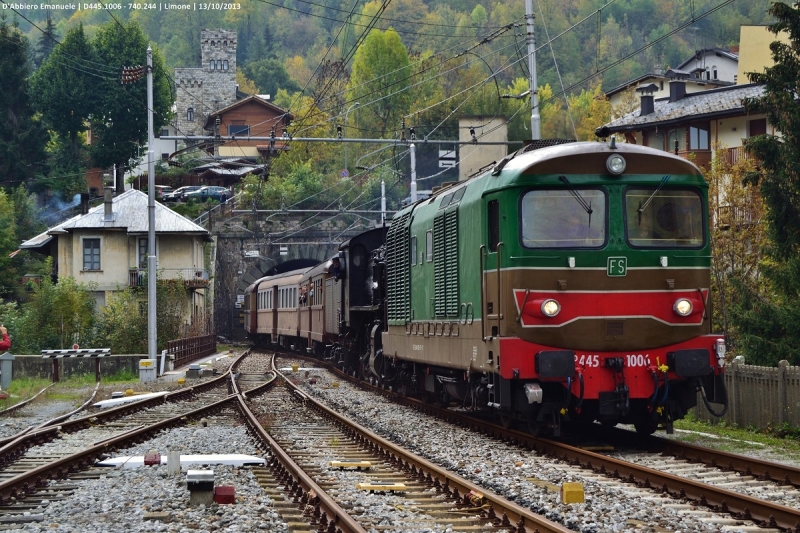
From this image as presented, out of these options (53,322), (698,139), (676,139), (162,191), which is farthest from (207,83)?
(53,322)

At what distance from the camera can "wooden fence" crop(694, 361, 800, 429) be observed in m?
14.2

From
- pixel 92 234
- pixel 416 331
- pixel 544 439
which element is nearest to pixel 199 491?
pixel 544 439

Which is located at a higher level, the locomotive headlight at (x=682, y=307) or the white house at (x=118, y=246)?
the white house at (x=118, y=246)

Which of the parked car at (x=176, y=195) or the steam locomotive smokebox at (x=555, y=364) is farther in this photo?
the parked car at (x=176, y=195)

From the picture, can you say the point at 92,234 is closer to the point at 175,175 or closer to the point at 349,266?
the point at 349,266

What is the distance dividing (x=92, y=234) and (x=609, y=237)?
43741 mm

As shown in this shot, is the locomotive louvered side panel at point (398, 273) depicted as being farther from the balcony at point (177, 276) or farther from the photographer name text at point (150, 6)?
the photographer name text at point (150, 6)

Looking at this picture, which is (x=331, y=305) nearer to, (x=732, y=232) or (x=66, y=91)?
(x=732, y=232)

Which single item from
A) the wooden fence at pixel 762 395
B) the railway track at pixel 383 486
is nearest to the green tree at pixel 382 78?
the wooden fence at pixel 762 395

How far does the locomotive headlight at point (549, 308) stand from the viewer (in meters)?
12.5

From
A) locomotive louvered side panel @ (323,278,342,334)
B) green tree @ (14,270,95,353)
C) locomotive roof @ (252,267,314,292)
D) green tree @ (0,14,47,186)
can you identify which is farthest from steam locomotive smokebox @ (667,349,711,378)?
green tree @ (0,14,47,186)

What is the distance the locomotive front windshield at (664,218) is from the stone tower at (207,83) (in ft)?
371

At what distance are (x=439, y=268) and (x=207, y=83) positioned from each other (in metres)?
112

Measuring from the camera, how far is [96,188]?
8719 centimetres
